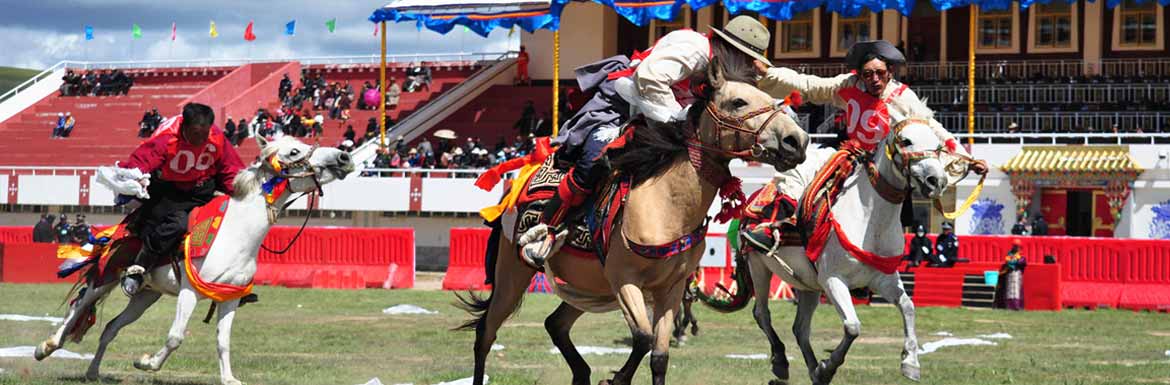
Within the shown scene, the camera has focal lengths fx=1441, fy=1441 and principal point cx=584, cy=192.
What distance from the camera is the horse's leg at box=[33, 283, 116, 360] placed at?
39.0ft

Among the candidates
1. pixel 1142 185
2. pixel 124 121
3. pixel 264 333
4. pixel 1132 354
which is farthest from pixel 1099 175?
pixel 124 121

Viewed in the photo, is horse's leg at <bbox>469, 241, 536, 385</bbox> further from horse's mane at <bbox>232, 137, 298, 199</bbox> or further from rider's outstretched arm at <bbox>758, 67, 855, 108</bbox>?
horse's mane at <bbox>232, 137, 298, 199</bbox>

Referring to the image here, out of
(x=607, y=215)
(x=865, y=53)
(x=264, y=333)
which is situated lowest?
(x=264, y=333)

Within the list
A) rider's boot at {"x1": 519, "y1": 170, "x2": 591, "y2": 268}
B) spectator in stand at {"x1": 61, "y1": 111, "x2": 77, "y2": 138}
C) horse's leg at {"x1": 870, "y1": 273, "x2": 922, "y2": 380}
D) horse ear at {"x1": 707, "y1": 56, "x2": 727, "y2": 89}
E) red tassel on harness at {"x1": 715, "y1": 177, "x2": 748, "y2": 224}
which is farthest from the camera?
spectator in stand at {"x1": 61, "y1": 111, "x2": 77, "y2": 138}

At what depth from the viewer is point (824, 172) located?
11352 mm

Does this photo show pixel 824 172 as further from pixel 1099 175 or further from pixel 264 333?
pixel 1099 175

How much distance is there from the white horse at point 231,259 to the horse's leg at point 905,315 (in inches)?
178

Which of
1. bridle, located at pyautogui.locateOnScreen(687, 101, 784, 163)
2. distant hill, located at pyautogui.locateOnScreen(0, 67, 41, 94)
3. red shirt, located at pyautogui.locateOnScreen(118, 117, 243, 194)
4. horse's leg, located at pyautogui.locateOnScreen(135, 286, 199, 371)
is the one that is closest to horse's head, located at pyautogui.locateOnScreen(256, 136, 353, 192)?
red shirt, located at pyautogui.locateOnScreen(118, 117, 243, 194)

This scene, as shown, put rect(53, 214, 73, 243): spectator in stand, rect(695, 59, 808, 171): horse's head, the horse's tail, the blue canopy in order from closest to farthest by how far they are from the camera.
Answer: rect(695, 59, 808, 171): horse's head, the horse's tail, rect(53, 214, 73, 243): spectator in stand, the blue canopy

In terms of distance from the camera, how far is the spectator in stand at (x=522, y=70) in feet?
157

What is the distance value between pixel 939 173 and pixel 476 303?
356 centimetres

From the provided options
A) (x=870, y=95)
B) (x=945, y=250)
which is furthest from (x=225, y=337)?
(x=945, y=250)

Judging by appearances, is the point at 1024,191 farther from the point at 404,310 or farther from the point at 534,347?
the point at 534,347

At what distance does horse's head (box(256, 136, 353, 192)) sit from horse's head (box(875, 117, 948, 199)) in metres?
4.47
